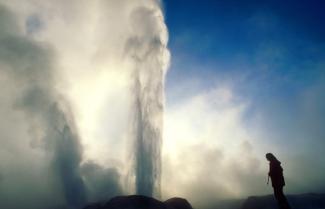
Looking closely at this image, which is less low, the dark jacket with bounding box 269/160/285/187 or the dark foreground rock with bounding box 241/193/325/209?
the dark jacket with bounding box 269/160/285/187

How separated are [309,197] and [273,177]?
48411 mm

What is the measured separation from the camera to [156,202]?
3653cm

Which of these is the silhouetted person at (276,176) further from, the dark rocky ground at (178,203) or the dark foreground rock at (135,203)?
the dark foreground rock at (135,203)

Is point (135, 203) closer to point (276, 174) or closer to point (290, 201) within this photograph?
point (276, 174)

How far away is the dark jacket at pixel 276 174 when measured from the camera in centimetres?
1030

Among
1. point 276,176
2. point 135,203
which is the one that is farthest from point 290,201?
point 276,176

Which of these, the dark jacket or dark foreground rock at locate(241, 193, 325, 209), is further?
dark foreground rock at locate(241, 193, 325, 209)

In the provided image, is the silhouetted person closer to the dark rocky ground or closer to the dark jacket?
the dark jacket

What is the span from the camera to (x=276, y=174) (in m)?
10.4

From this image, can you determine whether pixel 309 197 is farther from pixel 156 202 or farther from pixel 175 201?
pixel 156 202

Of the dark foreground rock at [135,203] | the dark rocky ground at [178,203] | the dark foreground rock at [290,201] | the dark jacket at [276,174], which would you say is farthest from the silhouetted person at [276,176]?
the dark foreground rock at [290,201]

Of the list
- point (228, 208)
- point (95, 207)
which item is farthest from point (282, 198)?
point (228, 208)

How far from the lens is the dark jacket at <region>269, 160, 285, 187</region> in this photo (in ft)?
33.8

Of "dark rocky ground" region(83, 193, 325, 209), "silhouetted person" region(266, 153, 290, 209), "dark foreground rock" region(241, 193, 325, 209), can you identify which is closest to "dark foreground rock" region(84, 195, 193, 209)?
"dark rocky ground" region(83, 193, 325, 209)
